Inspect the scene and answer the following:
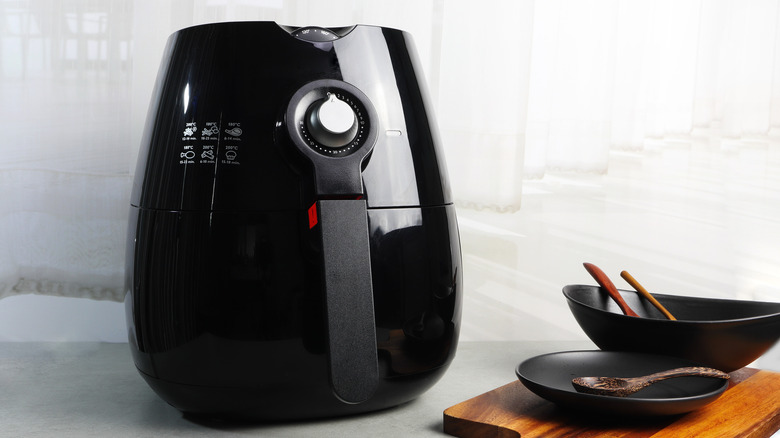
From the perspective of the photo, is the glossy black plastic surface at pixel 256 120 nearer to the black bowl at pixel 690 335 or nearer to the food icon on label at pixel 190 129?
the food icon on label at pixel 190 129

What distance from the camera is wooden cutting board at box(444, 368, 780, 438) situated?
20.3 inches

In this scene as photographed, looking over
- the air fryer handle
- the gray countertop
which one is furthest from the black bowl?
the air fryer handle

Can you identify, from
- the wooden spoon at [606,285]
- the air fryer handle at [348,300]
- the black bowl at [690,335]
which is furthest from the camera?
the wooden spoon at [606,285]

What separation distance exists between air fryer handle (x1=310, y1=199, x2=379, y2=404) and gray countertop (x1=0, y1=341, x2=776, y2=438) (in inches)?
3.6

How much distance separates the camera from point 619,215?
3.18 ft

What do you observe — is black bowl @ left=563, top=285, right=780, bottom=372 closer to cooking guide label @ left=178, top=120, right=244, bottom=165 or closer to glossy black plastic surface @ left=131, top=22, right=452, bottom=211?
glossy black plastic surface @ left=131, top=22, right=452, bottom=211

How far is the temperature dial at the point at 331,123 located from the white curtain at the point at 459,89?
360mm

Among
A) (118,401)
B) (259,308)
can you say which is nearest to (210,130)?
(259,308)

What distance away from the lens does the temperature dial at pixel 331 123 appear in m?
0.51

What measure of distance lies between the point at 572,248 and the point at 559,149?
0.43 feet

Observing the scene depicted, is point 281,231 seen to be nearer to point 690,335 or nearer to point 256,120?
point 256,120

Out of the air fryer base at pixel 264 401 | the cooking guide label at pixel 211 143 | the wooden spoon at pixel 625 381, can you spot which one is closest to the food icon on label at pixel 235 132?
the cooking guide label at pixel 211 143

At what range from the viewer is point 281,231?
1.68 feet

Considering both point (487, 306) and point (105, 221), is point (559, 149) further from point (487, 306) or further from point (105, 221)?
point (105, 221)
